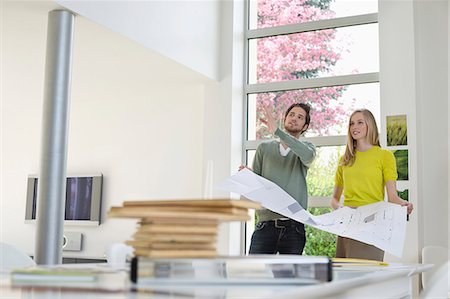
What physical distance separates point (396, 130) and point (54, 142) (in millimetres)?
2515

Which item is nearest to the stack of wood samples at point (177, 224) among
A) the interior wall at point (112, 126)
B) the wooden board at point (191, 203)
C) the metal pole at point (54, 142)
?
the wooden board at point (191, 203)

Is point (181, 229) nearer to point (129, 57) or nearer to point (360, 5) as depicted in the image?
point (129, 57)

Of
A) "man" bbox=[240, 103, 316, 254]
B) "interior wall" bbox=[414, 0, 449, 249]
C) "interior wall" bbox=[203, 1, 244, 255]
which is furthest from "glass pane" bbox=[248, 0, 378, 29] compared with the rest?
"man" bbox=[240, 103, 316, 254]

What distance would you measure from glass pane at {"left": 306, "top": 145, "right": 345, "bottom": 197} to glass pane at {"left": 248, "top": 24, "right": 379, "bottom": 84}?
68 cm

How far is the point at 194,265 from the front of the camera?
0.90 meters

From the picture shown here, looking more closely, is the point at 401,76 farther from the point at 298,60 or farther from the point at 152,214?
the point at 152,214

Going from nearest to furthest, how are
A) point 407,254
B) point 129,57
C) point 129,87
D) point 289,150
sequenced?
point 289,150
point 407,254
point 129,57
point 129,87

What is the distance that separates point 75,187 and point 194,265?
522cm

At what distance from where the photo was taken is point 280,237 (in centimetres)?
319

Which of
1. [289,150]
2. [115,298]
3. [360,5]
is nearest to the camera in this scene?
[115,298]

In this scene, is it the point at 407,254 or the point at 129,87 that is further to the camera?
the point at 129,87

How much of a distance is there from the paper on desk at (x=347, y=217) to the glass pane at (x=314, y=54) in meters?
2.84

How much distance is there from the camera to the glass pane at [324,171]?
189 inches

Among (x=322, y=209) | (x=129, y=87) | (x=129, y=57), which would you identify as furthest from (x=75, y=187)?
(x=322, y=209)
